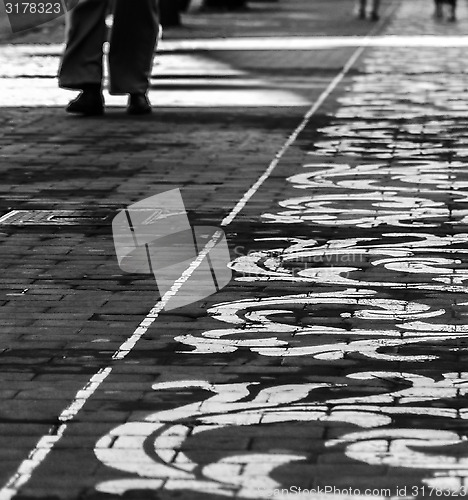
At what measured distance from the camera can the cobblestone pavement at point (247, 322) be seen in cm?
391

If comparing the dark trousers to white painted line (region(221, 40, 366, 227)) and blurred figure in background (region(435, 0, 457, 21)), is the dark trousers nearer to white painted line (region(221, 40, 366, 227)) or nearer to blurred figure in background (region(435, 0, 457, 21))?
white painted line (region(221, 40, 366, 227))

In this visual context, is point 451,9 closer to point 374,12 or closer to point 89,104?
point 374,12

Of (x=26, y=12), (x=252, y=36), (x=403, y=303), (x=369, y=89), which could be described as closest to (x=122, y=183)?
(x=403, y=303)

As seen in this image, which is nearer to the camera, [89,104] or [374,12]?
[89,104]

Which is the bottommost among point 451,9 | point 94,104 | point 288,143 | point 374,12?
point 451,9

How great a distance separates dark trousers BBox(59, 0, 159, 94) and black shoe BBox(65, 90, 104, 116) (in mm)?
132

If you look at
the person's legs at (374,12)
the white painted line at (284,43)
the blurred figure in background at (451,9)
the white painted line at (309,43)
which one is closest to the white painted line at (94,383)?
the white painted line at (284,43)

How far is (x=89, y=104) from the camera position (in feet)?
40.2

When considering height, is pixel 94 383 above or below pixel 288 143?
above

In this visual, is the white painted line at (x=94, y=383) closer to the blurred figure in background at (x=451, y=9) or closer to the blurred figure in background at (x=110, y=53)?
the blurred figure in background at (x=110, y=53)

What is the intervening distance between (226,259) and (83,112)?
5.92 m

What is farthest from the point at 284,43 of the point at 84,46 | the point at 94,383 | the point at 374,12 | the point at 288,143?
the point at 94,383

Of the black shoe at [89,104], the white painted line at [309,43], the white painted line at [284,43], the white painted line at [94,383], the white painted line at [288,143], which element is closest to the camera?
the white painted line at [94,383]

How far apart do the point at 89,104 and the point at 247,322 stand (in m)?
7.07
